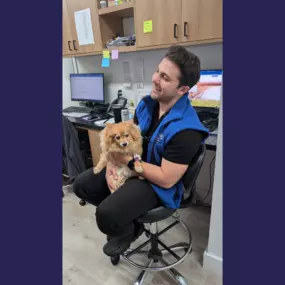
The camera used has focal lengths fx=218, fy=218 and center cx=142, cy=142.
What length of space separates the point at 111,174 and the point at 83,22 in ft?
5.95

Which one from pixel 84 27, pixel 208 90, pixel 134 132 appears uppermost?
pixel 84 27

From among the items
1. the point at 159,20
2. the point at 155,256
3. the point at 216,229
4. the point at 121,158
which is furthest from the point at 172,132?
the point at 159,20

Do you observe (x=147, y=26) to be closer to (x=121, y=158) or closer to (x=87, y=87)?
(x=87, y=87)

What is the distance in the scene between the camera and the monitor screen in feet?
8.52

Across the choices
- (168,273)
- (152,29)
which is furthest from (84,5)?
(168,273)

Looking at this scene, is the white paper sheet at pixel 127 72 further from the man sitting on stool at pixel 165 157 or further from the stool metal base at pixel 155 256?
the stool metal base at pixel 155 256

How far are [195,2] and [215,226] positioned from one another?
1576 mm

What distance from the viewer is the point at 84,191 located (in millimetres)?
1285

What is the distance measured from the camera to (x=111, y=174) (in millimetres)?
1231

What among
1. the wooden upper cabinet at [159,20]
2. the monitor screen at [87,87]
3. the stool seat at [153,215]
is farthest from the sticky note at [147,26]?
the stool seat at [153,215]

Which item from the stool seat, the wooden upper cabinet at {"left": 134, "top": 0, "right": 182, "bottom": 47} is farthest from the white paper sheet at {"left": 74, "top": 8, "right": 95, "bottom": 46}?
the stool seat

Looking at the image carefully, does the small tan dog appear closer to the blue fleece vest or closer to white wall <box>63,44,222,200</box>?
the blue fleece vest

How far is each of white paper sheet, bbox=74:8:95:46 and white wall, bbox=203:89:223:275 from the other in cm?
184

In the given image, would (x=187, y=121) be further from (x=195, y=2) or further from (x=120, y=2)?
(x=120, y=2)
